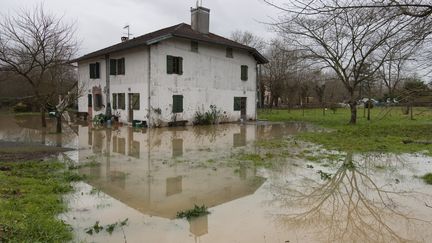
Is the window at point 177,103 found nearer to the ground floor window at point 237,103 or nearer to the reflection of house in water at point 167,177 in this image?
the ground floor window at point 237,103

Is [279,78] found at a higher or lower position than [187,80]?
higher

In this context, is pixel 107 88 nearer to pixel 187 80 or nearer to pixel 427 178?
pixel 187 80

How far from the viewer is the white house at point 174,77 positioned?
2145cm

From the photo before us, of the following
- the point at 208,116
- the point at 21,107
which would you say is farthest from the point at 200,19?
the point at 21,107

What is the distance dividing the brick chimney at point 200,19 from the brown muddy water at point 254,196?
1526 cm

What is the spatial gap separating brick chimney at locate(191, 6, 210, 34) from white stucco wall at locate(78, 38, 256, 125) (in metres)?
1.79

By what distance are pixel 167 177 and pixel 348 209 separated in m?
4.00

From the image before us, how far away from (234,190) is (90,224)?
114 inches

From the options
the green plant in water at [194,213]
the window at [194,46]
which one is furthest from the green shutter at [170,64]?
the green plant in water at [194,213]

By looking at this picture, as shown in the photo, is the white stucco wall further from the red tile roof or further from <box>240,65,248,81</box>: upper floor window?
the red tile roof

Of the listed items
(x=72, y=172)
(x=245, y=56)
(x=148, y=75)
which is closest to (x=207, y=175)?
(x=72, y=172)

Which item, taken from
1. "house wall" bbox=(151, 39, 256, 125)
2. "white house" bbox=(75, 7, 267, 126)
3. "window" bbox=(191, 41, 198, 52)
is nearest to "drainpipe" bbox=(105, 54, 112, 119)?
"white house" bbox=(75, 7, 267, 126)

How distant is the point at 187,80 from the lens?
75.6 feet

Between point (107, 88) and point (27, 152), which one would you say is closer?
point (27, 152)
